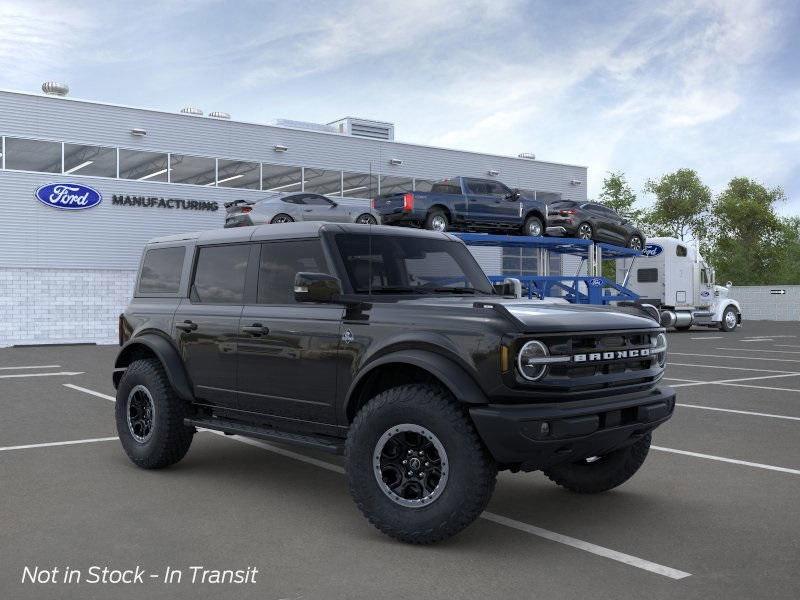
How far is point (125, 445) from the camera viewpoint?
6.95 metres

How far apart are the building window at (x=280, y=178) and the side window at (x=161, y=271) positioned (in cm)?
2376

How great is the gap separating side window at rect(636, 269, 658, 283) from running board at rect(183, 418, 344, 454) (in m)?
27.0

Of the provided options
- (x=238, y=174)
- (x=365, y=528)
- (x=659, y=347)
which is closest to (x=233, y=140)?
(x=238, y=174)

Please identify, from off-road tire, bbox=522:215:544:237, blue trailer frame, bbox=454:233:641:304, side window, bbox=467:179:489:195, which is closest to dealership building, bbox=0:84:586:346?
blue trailer frame, bbox=454:233:641:304

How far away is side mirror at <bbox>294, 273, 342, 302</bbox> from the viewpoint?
520 cm

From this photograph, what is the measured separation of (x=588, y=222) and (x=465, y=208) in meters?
5.71

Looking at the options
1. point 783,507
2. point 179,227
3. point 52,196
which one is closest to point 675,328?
point 179,227

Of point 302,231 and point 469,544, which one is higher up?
point 302,231

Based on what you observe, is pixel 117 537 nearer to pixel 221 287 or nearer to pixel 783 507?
pixel 221 287

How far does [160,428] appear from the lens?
6621 mm

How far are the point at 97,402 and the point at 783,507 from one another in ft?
28.4

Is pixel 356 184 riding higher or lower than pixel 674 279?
higher

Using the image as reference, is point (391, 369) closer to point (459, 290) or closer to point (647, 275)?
point (459, 290)

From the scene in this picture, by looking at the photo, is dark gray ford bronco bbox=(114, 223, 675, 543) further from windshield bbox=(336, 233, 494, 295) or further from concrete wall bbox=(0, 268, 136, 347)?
concrete wall bbox=(0, 268, 136, 347)
